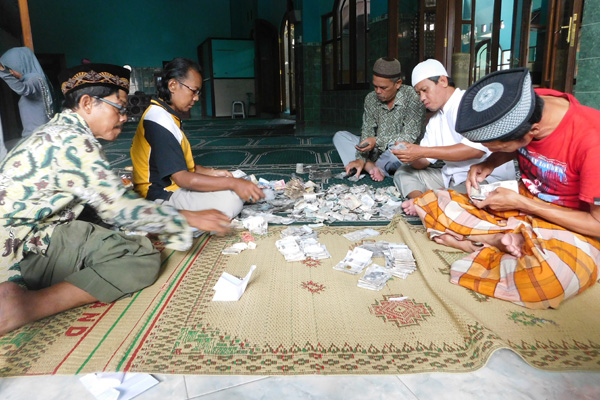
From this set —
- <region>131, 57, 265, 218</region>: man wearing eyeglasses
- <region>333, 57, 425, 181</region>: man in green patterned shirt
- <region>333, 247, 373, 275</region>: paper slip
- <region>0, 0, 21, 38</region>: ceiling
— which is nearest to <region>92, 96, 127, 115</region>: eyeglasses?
<region>131, 57, 265, 218</region>: man wearing eyeglasses

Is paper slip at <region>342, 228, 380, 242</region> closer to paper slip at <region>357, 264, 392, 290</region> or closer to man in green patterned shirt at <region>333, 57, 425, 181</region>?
paper slip at <region>357, 264, 392, 290</region>

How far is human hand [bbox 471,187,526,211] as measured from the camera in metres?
1.88

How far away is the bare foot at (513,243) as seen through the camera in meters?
1.91

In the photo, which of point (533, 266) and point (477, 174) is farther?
point (477, 174)

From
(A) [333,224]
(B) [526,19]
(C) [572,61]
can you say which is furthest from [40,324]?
(B) [526,19]

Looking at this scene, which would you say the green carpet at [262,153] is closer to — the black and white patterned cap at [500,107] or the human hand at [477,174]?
the human hand at [477,174]

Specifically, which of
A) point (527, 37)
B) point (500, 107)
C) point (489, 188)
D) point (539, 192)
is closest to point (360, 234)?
point (489, 188)

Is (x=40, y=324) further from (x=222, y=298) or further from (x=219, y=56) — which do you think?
(x=219, y=56)

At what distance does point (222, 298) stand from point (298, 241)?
0.75m

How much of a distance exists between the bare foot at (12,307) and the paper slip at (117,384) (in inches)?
16.9

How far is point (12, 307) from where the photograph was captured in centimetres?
156

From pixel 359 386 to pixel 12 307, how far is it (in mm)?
1262

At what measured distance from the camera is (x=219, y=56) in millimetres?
14164

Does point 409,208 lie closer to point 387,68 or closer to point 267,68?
point 387,68
